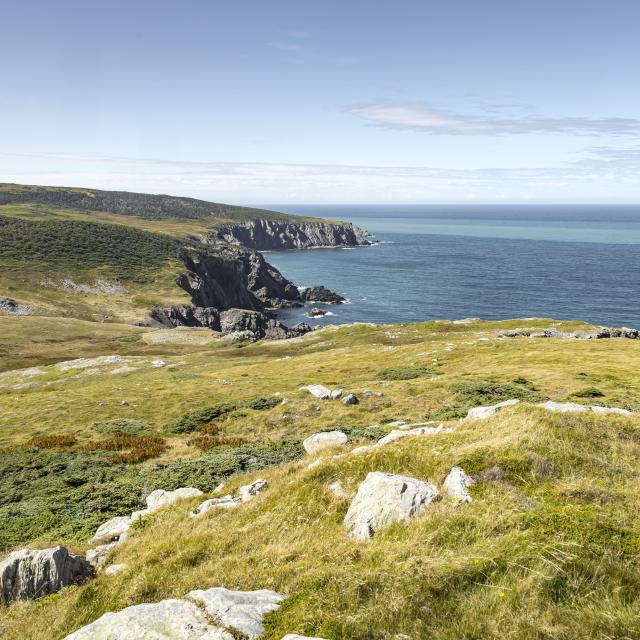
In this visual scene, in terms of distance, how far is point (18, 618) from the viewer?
9.38m

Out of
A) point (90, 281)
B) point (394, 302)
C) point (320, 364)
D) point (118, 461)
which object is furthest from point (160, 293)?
point (118, 461)

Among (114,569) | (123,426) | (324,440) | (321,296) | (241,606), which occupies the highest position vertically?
(241,606)

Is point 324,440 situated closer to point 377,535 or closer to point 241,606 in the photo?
point 377,535

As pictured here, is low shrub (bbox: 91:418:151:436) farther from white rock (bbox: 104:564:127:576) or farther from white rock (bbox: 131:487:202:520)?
white rock (bbox: 104:564:127:576)

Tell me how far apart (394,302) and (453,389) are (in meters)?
115

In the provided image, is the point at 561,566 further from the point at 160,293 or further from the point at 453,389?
the point at 160,293

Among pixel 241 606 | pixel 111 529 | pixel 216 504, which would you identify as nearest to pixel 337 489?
pixel 216 504

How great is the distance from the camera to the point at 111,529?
46.4 ft

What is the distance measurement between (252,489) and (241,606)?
7075 mm

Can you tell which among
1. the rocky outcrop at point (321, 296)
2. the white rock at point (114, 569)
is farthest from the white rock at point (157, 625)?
the rocky outcrop at point (321, 296)

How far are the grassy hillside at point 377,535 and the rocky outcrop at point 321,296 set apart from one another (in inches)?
4948

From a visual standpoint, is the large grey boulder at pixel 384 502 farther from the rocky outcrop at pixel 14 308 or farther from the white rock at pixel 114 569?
the rocky outcrop at pixel 14 308

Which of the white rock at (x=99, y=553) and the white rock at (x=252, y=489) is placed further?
the white rock at (x=252, y=489)

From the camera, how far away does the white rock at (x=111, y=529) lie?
44.0 feet
